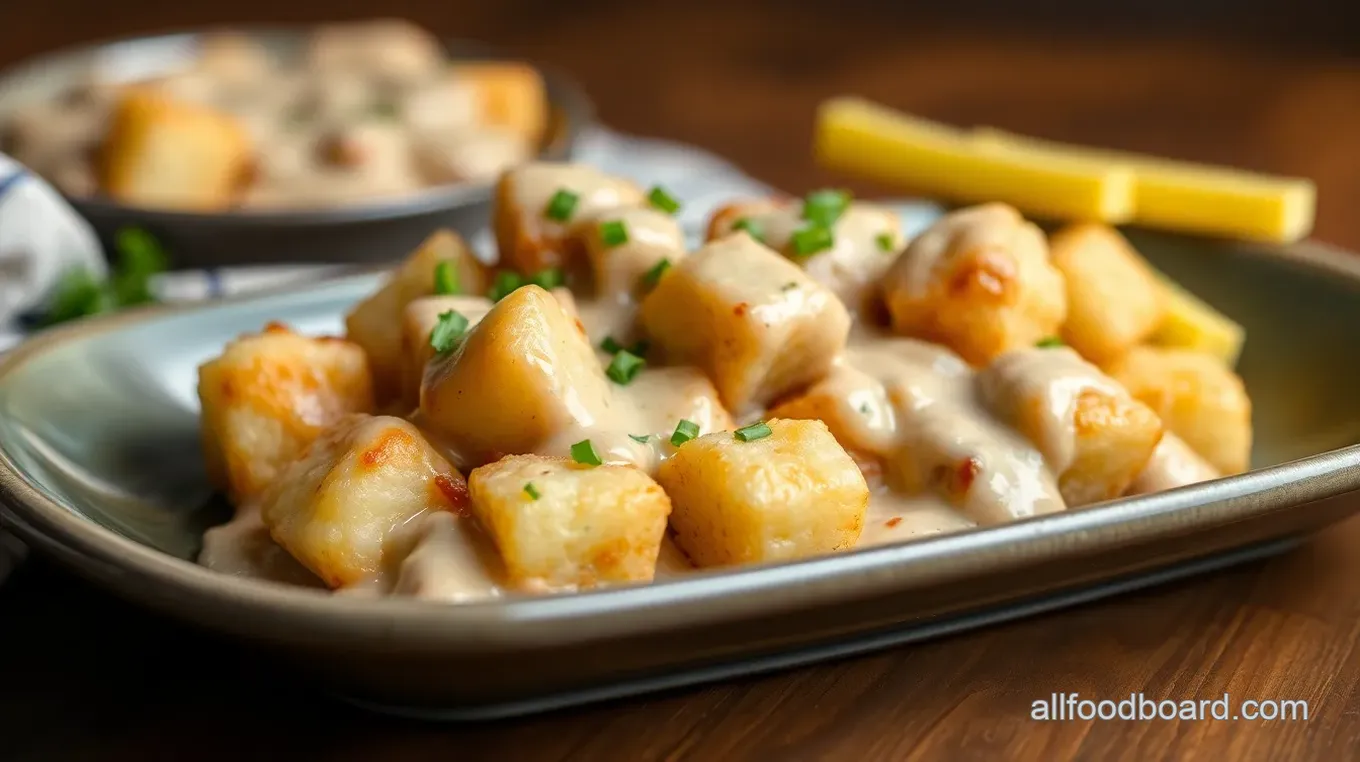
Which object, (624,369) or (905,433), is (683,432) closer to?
(624,369)

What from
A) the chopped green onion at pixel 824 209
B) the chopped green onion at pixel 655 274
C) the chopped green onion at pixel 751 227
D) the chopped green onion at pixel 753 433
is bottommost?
the chopped green onion at pixel 753 433

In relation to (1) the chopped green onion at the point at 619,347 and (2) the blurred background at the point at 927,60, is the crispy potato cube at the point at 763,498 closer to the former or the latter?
(1) the chopped green onion at the point at 619,347

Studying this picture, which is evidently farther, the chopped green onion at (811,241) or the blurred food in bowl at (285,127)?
the blurred food in bowl at (285,127)

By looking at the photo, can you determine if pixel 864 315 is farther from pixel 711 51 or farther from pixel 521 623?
pixel 711 51

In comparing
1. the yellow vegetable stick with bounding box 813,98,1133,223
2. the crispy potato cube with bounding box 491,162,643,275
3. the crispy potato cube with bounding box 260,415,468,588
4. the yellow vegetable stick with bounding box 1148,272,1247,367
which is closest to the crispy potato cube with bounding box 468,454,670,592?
the crispy potato cube with bounding box 260,415,468,588

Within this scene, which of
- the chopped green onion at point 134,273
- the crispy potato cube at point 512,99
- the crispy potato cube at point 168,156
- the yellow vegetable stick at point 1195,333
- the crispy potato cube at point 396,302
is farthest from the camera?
the crispy potato cube at point 512,99

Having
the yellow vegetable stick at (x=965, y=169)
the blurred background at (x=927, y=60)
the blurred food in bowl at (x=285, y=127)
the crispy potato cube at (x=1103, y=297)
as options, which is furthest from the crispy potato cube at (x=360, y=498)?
the blurred background at (x=927, y=60)

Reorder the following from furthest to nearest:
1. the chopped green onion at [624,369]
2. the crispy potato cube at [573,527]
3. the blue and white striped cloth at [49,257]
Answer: the blue and white striped cloth at [49,257]
the chopped green onion at [624,369]
the crispy potato cube at [573,527]

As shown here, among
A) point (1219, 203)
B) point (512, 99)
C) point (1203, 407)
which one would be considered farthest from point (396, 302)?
point (512, 99)
